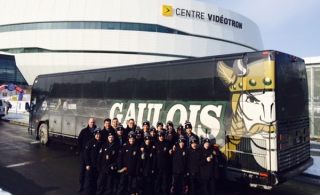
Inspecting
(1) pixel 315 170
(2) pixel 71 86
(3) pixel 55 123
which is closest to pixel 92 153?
(2) pixel 71 86

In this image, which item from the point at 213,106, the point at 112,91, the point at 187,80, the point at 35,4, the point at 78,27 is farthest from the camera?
the point at 35,4

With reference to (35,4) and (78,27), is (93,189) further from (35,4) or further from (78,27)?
(35,4)

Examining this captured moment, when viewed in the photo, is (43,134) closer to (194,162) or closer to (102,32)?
(194,162)

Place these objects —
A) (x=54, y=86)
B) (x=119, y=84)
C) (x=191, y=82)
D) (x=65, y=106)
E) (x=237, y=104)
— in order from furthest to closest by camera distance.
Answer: (x=54, y=86)
(x=65, y=106)
(x=119, y=84)
(x=191, y=82)
(x=237, y=104)

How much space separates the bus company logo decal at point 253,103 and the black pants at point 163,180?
1636 mm

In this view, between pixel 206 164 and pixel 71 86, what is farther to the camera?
pixel 71 86

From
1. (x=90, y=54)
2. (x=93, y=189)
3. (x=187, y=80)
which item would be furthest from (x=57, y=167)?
(x=90, y=54)

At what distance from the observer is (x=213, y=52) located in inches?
1989

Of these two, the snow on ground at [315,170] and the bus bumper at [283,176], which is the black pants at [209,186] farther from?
the snow on ground at [315,170]

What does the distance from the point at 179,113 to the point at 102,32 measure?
4120 centimetres

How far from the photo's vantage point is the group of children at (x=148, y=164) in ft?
18.7

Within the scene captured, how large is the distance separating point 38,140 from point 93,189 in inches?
348

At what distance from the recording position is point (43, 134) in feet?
41.3

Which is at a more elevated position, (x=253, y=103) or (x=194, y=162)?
(x=253, y=103)
